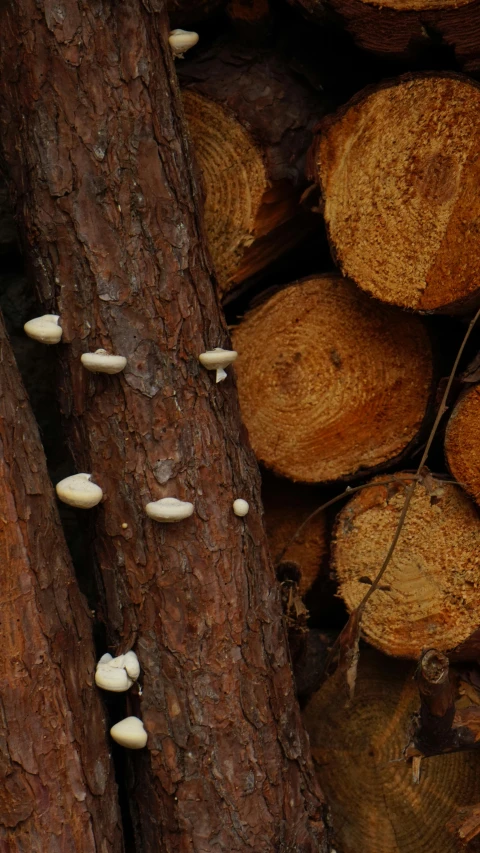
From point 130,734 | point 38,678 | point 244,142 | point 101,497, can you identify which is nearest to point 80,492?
point 101,497

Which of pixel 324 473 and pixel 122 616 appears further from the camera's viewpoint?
pixel 324 473

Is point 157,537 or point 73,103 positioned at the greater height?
point 73,103

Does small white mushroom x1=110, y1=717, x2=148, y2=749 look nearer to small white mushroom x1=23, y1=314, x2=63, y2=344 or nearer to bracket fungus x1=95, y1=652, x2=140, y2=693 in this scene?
bracket fungus x1=95, y1=652, x2=140, y2=693

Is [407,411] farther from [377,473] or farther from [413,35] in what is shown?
[413,35]

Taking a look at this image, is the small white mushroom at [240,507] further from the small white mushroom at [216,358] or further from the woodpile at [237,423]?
the small white mushroom at [216,358]

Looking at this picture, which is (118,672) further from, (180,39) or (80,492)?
(180,39)

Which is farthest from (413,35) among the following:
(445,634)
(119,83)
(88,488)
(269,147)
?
(445,634)
